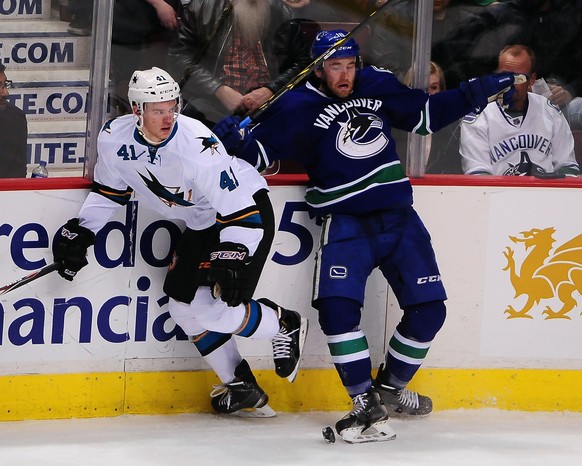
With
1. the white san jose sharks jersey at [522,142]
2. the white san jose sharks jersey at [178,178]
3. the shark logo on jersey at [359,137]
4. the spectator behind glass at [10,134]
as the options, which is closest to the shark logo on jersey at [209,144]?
the white san jose sharks jersey at [178,178]

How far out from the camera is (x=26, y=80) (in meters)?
3.96

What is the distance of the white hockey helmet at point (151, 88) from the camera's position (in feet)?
12.2

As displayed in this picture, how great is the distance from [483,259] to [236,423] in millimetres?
1043

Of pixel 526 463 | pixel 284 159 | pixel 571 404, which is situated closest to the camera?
pixel 526 463

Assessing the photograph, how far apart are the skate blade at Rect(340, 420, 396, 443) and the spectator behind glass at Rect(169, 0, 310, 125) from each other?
1.12m

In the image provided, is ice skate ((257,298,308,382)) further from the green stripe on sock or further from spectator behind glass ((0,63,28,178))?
spectator behind glass ((0,63,28,178))

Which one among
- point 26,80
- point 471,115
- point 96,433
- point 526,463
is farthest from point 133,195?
point 526,463

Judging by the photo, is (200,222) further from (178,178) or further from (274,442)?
(274,442)

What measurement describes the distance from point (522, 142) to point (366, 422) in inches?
46.4

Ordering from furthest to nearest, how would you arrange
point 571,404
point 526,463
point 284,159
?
point 571,404 < point 284,159 < point 526,463

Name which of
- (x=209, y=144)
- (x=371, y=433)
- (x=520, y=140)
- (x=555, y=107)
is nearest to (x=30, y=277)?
(x=209, y=144)

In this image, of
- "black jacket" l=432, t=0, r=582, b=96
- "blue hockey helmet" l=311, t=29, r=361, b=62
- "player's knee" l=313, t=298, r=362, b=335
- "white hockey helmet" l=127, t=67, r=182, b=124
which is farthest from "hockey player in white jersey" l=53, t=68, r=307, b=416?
"black jacket" l=432, t=0, r=582, b=96

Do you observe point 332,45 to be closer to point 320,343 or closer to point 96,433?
point 320,343

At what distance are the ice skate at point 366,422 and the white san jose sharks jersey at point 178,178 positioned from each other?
631 mm
